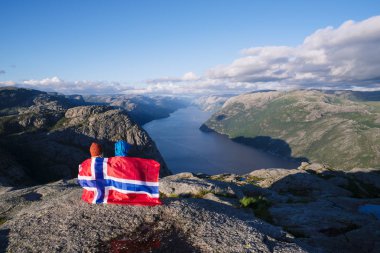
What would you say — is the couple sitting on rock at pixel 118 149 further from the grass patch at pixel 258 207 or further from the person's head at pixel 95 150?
the grass patch at pixel 258 207

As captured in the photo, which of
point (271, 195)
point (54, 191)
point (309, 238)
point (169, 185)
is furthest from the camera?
point (271, 195)

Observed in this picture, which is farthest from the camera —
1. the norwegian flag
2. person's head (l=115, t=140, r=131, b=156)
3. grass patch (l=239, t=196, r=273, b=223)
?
grass patch (l=239, t=196, r=273, b=223)

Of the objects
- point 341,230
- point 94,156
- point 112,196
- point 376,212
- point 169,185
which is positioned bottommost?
point 376,212

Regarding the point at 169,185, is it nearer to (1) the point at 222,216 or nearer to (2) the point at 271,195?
(1) the point at 222,216

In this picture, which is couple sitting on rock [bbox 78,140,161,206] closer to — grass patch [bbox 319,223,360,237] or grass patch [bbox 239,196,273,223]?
grass patch [bbox 239,196,273,223]

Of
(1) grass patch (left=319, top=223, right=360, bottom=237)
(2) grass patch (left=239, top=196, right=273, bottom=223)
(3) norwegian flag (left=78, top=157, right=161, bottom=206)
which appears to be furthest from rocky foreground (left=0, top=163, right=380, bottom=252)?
(3) norwegian flag (left=78, top=157, right=161, bottom=206)

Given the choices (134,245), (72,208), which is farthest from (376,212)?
(72,208)

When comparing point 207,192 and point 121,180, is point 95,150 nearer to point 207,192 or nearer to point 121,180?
point 121,180
